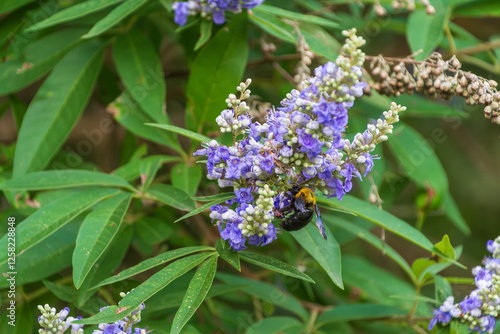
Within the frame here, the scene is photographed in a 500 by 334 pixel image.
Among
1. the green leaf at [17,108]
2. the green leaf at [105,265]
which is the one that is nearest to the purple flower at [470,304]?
the green leaf at [105,265]

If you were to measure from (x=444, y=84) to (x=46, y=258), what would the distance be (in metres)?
1.68

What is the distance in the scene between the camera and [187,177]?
2496 mm

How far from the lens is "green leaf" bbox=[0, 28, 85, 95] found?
8.79 feet

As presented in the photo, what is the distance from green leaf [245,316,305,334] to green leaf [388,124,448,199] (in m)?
1.05

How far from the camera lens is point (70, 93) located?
2.67m

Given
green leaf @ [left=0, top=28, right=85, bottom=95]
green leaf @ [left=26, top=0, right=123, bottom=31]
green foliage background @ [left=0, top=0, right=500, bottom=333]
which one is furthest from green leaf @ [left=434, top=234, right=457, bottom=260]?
green leaf @ [left=0, top=28, right=85, bottom=95]

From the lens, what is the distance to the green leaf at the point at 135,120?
269 cm

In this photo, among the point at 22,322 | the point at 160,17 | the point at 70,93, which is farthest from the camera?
the point at 160,17

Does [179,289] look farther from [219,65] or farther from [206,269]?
[219,65]

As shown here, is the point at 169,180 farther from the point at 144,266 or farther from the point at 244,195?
the point at 244,195

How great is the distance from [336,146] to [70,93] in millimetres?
1477

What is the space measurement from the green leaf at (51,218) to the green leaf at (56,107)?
408 millimetres

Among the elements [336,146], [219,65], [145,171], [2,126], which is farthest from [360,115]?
[2,126]

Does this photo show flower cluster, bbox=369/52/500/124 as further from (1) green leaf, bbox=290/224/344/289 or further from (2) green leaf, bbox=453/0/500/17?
(2) green leaf, bbox=453/0/500/17
